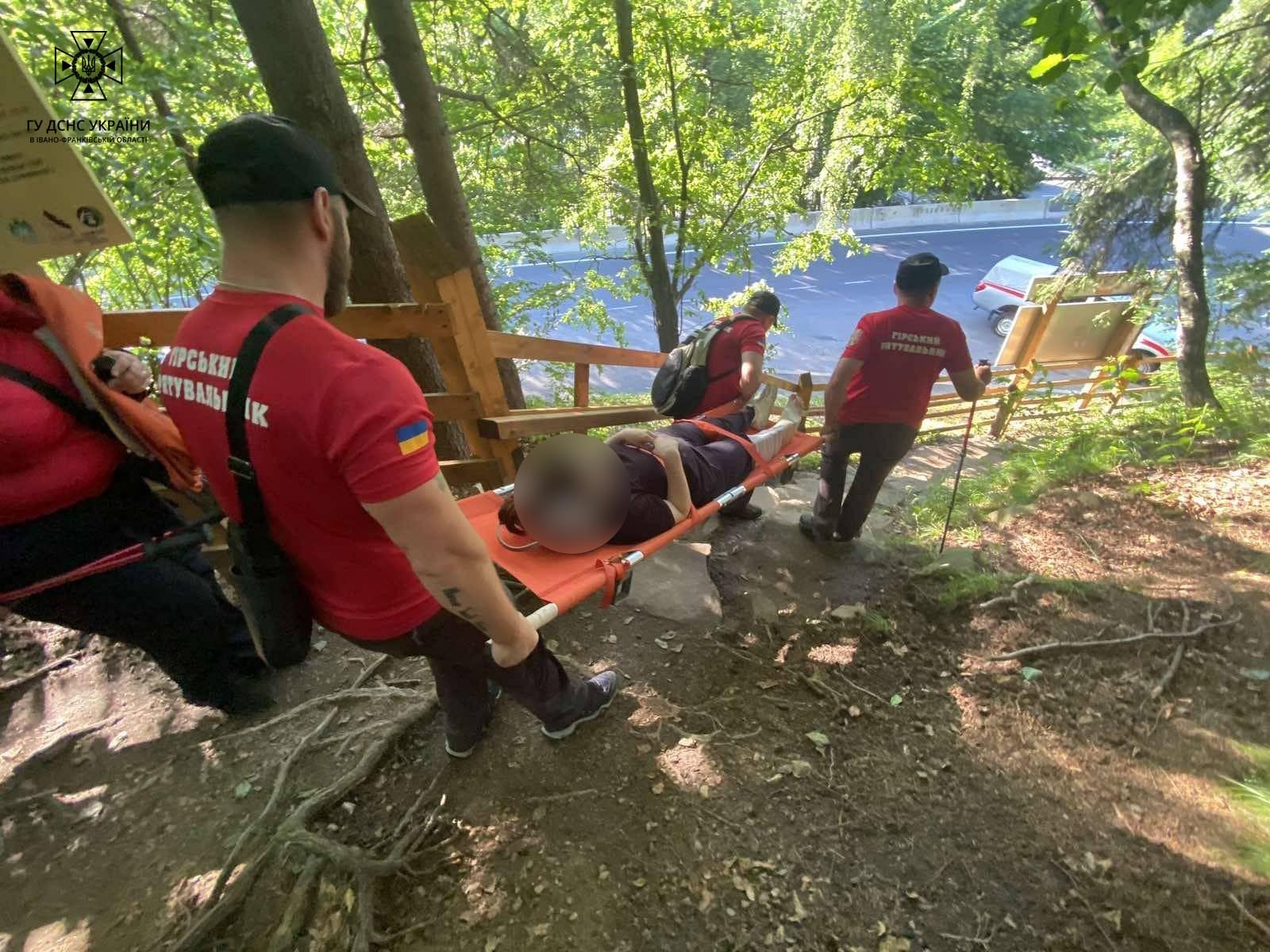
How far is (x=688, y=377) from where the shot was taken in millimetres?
3719

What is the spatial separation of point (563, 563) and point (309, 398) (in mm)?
1486

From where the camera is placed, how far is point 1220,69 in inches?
224

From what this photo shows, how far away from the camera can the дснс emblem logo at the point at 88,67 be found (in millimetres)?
3369

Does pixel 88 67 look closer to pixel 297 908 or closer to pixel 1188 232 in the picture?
pixel 297 908

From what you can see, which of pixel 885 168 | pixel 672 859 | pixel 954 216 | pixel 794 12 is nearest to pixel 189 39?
pixel 672 859

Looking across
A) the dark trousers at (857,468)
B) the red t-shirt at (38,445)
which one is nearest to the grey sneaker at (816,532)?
the dark trousers at (857,468)

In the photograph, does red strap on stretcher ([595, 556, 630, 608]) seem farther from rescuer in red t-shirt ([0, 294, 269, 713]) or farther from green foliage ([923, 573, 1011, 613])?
green foliage ([923, 573, 1011, 613])

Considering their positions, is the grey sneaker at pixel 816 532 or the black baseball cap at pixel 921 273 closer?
the black baseball cap at pixel 921 273

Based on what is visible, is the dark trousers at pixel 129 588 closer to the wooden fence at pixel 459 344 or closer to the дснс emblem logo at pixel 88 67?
the wooden fence at pixel 459 344

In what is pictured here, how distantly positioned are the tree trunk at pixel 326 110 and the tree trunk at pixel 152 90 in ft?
5.12

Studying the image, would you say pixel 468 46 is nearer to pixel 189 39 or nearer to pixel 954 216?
pixel 189 39

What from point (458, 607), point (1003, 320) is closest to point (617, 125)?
point (458, 607)

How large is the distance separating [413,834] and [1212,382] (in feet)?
30.0

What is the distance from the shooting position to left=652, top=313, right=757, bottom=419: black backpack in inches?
147
